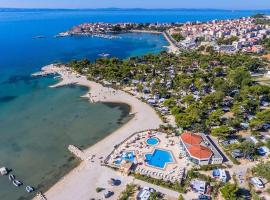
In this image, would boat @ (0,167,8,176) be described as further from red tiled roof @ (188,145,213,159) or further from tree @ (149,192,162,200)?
red tiled roof @ (188,145,213,159)

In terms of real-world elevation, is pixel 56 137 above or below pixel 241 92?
below

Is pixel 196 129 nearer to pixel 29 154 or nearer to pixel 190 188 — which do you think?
pixel 190 188

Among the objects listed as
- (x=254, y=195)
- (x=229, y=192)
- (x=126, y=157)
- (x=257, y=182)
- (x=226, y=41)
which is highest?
(x=226, y=41)

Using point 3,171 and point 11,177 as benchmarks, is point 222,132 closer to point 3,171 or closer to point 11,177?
point 11,177

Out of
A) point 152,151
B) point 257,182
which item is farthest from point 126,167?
point 257,182

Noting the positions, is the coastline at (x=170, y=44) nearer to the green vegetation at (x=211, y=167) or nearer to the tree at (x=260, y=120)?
the tree at (x=260, y=120)

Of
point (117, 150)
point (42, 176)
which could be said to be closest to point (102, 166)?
point (117, 150)

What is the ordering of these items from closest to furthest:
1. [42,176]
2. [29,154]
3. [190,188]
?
[190,188], [42,176], [29,154]

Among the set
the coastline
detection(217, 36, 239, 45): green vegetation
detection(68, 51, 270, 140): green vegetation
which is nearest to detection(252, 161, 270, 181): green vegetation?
detection(68, 51, 270, 140): green vegetation
